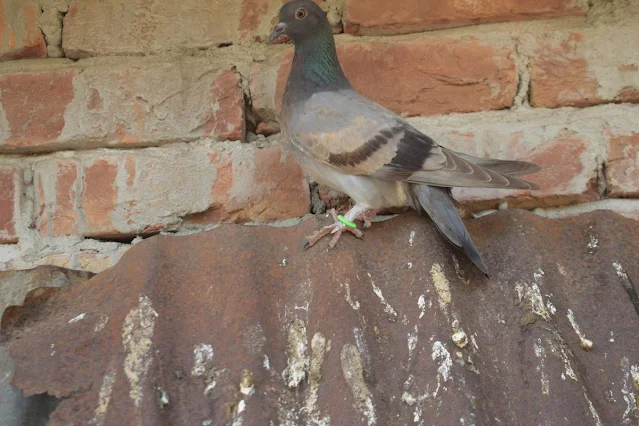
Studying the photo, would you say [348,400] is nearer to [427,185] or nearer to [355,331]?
[355,331]

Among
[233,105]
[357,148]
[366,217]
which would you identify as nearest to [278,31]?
[233,105]

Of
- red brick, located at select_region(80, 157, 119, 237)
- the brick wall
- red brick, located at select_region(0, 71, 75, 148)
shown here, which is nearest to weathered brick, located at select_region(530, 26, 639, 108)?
the brick wall

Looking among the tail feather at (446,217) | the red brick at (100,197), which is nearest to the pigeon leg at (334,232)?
the tail feather at (446,217)

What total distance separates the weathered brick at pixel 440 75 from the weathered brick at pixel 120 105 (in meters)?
0.31

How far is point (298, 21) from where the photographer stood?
4.95 ft

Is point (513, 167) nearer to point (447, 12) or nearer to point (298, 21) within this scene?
point (447, 12)

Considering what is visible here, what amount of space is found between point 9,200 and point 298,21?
67cm

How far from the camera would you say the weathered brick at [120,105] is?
4.82 ft

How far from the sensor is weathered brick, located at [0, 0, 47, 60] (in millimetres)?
1505

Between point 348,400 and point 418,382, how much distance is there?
95mm

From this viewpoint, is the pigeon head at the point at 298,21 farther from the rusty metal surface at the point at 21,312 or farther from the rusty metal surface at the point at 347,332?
the rusty metal surface at the point at 21,312

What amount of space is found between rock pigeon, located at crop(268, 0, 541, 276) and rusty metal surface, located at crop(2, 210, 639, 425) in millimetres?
140

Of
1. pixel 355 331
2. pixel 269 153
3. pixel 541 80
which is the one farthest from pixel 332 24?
pixel 355 331

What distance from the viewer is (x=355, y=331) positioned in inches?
36.9
